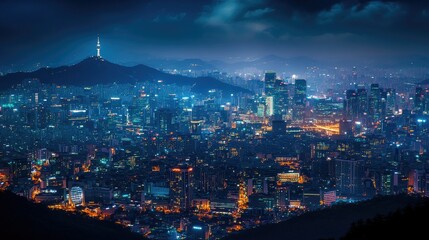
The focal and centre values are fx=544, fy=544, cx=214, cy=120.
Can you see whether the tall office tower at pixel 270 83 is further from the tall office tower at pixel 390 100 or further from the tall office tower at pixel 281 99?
the tall office tower at pixel 390 100

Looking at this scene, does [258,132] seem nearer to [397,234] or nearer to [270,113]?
[270,113]

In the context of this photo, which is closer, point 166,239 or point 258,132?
point 166,239

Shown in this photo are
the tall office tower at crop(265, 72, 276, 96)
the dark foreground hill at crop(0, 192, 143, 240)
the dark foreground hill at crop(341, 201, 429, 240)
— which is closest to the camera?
the dark foreground hill at crop(341, 201, 429, 240)

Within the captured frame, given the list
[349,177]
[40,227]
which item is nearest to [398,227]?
[40,227]

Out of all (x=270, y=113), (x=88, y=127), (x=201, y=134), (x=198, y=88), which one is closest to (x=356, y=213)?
(x=201, y=134)

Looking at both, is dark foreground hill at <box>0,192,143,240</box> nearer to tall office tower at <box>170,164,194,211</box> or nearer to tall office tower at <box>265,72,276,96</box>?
tall office tower at <box>170,164,194,211</box>

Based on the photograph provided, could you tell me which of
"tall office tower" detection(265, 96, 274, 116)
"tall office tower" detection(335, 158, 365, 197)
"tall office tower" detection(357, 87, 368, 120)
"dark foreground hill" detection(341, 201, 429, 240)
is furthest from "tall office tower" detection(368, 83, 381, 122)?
"dark foreground hill" detection(341, 201, 429, 240)
